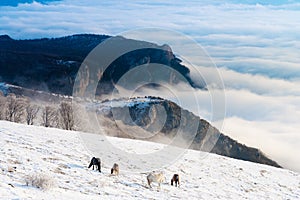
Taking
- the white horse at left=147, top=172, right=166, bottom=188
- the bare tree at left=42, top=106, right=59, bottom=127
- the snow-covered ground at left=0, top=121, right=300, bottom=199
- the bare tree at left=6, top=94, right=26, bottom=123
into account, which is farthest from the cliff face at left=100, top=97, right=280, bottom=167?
the white horse at left=147, top=172, right=166, bottom=188

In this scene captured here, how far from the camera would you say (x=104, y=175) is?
2681cm

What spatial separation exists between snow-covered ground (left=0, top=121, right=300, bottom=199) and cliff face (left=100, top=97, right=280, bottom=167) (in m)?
88.3

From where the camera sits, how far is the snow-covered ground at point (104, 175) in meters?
21.8

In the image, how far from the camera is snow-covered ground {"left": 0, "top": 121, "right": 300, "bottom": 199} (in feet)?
71.5

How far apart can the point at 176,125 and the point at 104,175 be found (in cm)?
13990

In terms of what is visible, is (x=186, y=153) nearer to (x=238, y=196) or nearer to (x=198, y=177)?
(x=198, y=177)

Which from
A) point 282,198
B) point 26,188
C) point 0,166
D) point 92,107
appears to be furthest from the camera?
point 92,107

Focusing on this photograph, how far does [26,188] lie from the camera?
19.8 metres

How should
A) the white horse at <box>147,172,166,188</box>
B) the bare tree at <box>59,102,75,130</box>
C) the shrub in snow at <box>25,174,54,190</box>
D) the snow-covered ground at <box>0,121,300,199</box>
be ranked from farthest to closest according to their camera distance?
the bare tree at <box>59,102,75,130</box>
the white horse at <box>147,172,166,188</box>
the snow-covered ground at <box>0,121,300,199</box>
the shrub in snow at <box>25,174,54,190</box>

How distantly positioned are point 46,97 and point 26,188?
147567mm

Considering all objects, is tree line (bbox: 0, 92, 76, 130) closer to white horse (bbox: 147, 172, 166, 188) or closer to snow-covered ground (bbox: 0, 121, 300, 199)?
snow-covered ground (bbox: 0, 121, 300, 199)

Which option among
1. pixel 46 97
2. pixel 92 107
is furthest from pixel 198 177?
pixel 46 97

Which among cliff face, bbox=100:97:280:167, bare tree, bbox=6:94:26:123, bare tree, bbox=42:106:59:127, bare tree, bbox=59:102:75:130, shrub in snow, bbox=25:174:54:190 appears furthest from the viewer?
cliff face, bbox=100:97:280:167

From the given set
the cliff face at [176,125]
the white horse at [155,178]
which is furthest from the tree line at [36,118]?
the white horse at [155,178]
